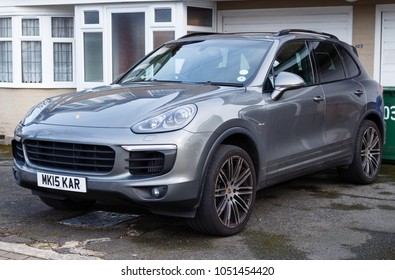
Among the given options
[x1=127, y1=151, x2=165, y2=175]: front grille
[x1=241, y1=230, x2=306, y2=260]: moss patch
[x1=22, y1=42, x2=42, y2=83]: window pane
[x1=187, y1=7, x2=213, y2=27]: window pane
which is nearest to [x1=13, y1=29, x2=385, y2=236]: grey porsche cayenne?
[x1=127, y1=151, x2=165, y2=175]: front grille

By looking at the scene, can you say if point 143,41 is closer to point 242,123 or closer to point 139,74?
point 139,74

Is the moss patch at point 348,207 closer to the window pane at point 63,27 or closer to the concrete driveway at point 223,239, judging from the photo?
the concrete driveway at point 223,239

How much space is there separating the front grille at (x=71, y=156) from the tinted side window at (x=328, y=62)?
116 inches

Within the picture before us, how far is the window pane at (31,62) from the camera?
508 inches

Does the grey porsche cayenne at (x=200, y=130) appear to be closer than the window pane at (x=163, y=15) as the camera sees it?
Yes

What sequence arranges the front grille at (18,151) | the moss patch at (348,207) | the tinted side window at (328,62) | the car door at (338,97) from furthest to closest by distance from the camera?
the tinted side window at (328,62) → the car door at (338,97) → the moss patch at (348,207) → the front grille at (18,151)

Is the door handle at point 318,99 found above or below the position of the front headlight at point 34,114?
above

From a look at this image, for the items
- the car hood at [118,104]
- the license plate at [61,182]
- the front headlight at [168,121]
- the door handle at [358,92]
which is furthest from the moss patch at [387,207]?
the license plate at [61,182]

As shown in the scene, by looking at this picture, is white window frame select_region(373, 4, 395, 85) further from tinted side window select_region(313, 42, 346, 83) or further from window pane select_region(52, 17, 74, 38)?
window pane select_region(52, 17, 74, 38)

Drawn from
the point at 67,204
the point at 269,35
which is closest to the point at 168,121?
the point at 67,204

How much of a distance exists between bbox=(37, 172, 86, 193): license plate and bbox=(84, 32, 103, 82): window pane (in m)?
7.06

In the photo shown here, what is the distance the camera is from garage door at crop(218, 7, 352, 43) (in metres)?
11.0

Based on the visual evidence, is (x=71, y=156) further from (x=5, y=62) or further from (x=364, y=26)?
(x=5, y=62)

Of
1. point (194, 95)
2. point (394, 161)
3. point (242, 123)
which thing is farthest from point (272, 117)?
point (394, 161)
